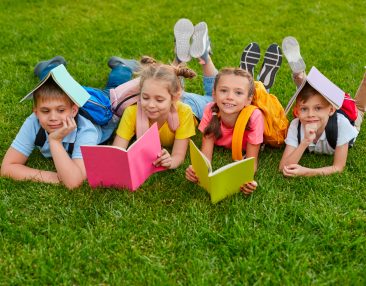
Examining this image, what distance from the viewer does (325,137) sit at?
382cm

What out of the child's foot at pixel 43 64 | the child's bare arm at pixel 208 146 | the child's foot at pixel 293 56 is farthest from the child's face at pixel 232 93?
the child's foot at pixel 43 64

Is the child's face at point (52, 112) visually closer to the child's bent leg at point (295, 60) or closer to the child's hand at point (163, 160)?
the child's hand at point (163, 160)

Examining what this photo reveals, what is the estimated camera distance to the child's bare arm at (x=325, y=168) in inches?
143

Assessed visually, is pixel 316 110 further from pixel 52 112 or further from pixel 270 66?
pixel 52 112

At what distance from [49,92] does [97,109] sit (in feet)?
1.84

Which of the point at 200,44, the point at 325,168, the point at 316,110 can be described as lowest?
the point at 325,168

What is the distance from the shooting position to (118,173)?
11.0 feet

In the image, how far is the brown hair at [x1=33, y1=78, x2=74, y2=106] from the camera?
3508 millimetres

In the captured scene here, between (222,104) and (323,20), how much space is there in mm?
4202

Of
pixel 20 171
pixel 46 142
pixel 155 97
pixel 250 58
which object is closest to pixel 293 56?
pixel 250 58

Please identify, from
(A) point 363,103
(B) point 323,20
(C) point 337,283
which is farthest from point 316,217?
(B) point 323,20

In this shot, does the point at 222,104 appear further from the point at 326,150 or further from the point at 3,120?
the point at 3,120

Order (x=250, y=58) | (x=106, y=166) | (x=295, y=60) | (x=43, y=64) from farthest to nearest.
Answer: (x=43, y=64)
(x=250, y=58)
(x=295, y=60)
(x=106, y=166)

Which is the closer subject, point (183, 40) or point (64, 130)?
point (64, 130)
